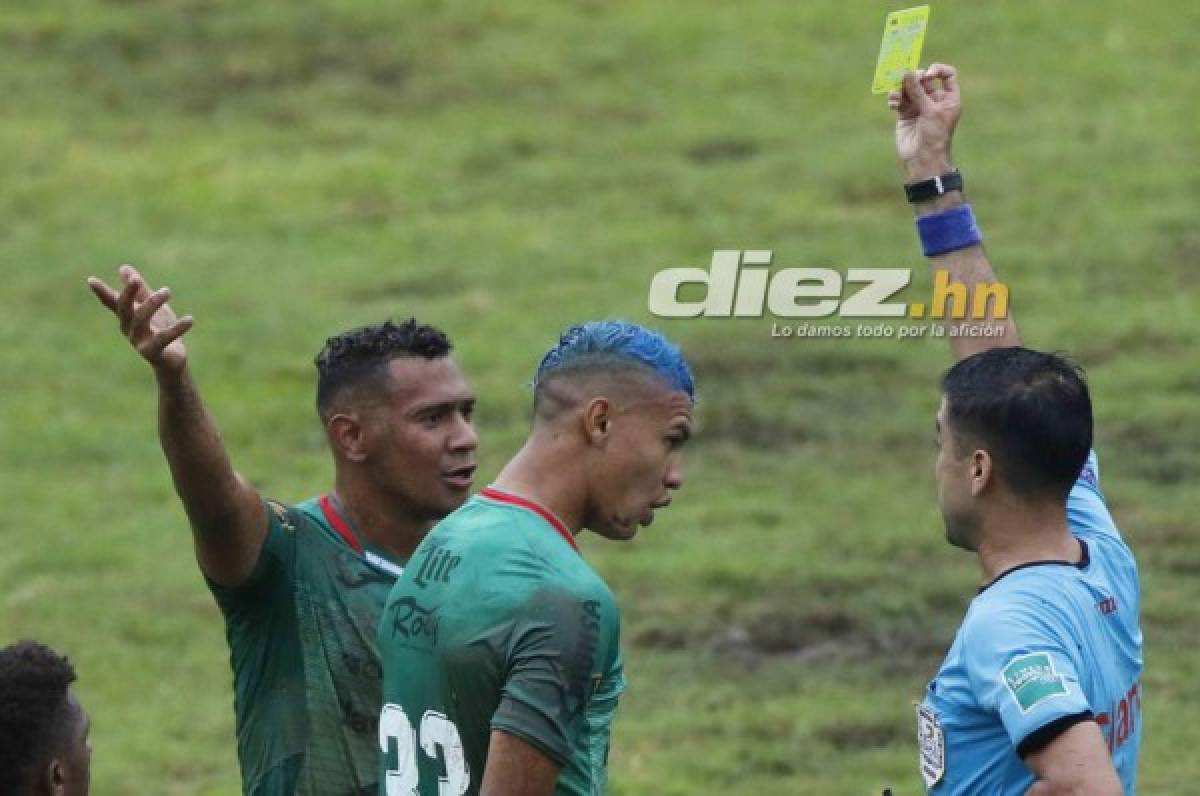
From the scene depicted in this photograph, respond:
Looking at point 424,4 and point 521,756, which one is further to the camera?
point 424,4

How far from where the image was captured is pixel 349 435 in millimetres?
6512

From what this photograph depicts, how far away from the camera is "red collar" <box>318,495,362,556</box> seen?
638 centimetres

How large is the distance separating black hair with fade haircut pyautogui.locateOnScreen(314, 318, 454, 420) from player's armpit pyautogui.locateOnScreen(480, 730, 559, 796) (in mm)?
1941

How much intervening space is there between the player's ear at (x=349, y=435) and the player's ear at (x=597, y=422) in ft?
4.67

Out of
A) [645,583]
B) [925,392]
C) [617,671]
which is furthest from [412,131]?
[617,671]

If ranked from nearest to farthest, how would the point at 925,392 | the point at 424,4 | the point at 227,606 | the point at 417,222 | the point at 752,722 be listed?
the point at 227,606
the point at 752,722
the point at 925,392
the point at 417,222
the point at 424,4

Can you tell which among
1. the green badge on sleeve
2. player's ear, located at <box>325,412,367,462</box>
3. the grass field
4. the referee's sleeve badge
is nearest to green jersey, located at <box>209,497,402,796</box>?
player's ear, located at <box>325,412,367,462</box>

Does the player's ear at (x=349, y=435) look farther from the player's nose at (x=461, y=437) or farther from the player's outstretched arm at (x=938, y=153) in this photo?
the player's outstretched arm at (x=938, y=153)

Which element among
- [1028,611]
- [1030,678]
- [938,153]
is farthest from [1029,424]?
[938,153]

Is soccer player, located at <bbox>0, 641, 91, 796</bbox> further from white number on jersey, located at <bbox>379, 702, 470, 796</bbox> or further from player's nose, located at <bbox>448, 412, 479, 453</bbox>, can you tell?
player's nose, located at <bbox>448, 412, 479, 453</bbox>

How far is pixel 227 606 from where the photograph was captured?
6281mm

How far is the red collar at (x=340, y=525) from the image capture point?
20.9 ft

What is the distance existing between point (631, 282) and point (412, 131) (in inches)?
138

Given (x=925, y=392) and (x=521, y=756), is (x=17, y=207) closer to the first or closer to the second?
(x=925, y=392)
